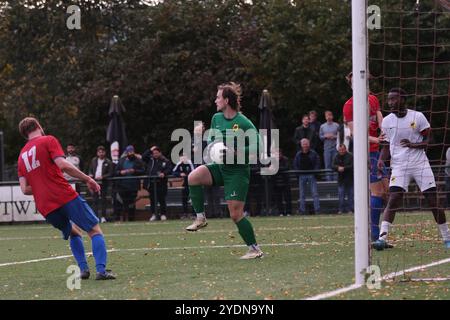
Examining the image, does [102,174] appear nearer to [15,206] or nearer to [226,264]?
[15,206]

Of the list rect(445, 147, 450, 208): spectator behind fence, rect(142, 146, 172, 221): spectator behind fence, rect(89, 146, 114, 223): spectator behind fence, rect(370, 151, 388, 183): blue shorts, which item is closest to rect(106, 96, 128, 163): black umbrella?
rect(89, 146, 114, 223): spectator behind fence

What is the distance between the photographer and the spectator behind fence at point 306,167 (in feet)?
82.8

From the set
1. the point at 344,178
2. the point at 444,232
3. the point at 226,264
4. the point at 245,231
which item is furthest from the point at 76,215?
the point at 344,178

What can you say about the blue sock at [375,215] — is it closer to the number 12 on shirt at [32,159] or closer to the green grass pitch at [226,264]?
the green grass pitch at [226,264]

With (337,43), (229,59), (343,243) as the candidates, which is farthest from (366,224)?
(229,59)

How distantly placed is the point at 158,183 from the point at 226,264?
1358cm

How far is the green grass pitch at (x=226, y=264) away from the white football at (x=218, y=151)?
3.96ft

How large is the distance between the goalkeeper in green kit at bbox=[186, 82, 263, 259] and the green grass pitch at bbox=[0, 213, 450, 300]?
0.47m

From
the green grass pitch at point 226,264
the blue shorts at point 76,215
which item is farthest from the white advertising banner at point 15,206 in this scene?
the blue shorts at point 76,215

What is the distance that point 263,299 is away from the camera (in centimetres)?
904

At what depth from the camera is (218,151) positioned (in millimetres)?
13094

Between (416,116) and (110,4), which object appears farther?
(110,4)
